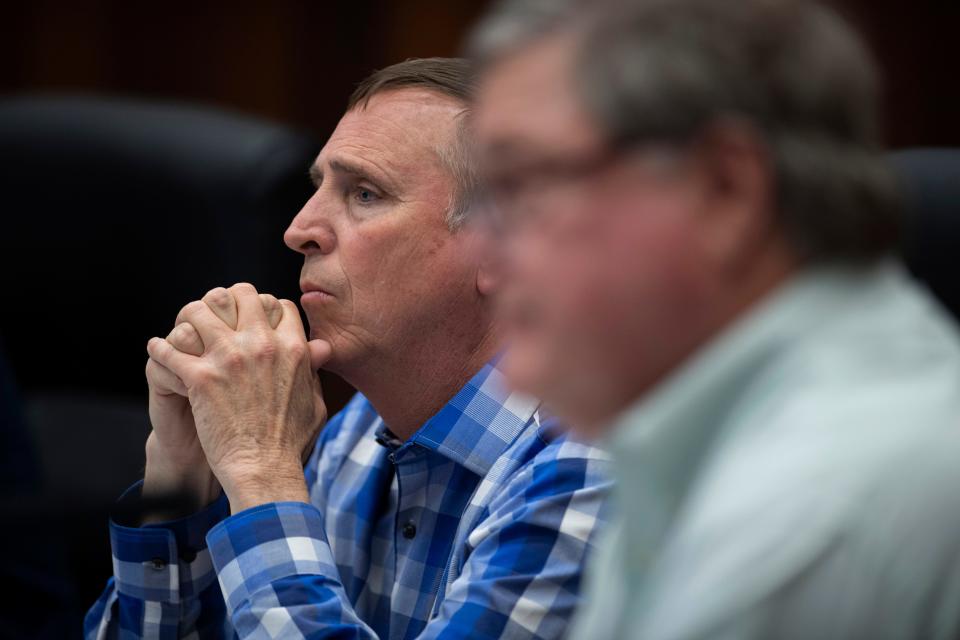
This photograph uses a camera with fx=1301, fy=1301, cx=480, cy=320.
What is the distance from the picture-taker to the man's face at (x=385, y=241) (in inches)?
51.4

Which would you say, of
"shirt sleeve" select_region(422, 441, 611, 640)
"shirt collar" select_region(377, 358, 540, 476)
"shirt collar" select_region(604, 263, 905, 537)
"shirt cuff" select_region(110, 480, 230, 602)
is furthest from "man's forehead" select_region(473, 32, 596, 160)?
"shirt cuff" select_region(110, 480, 230, 602)

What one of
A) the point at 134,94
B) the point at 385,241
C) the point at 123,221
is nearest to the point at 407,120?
the point at 385,241

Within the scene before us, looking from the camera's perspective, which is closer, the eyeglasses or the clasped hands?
the eyeglasses

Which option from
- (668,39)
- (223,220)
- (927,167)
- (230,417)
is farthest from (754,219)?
(223,220)

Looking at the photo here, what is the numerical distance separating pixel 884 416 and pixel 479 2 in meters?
2.15

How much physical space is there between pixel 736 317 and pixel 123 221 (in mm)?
1808

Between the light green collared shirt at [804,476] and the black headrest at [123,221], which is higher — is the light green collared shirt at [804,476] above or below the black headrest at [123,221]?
above

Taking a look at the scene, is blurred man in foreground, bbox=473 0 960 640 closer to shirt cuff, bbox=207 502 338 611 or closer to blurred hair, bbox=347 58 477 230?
shirt cuff, bbox=207 502 338 611

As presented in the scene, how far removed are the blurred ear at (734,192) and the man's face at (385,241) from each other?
71 centimetres

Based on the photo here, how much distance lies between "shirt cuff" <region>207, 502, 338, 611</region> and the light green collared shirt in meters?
0.50

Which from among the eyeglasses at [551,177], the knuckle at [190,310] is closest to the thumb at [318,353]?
the knuckle at [190,310]

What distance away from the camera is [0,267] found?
2.35 m

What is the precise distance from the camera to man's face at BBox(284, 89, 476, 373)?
4.29 ft

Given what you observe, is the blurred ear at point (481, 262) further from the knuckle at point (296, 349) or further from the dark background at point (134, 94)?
the dark background at point (134, 94)
